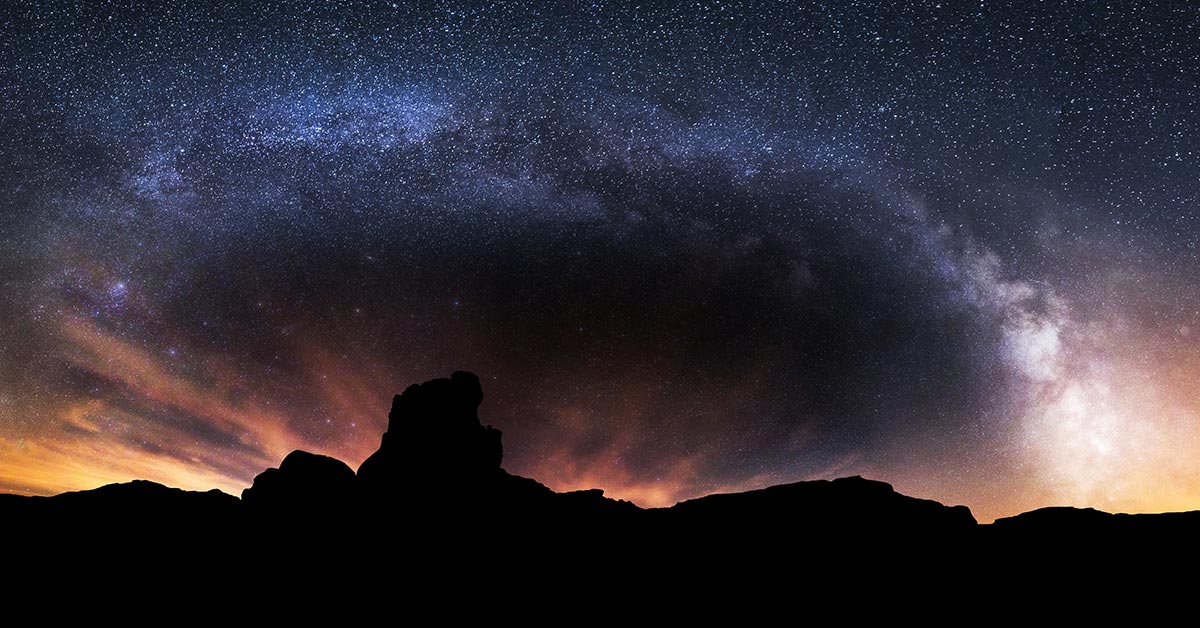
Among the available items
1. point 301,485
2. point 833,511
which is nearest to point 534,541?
point 301,485

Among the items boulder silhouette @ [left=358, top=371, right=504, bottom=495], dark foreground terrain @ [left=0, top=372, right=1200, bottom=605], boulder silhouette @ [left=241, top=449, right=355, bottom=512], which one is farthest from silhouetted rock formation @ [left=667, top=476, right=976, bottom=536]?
boulder silhouette @ [left=241, top=449, right=355, bottom=512]

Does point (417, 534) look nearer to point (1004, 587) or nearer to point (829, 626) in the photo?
point (829, 626)

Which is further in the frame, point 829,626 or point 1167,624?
point 829,626

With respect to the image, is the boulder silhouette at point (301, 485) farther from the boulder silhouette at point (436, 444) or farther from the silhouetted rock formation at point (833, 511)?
the silhouetted rock formation at point (833, 511)

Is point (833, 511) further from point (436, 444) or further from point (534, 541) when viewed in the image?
point (436, 444)

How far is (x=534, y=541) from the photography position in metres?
46.6

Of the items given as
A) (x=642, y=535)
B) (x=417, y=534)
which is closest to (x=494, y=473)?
(x=417, y=534)

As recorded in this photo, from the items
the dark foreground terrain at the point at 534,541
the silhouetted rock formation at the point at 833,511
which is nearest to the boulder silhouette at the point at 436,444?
the dark foreground terrain at the point at 534,541

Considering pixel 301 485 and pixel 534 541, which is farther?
pixel 301 485

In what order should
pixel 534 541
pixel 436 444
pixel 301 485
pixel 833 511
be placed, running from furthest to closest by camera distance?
pixel 436 444 < pixel 301 485 < pixel 534 541 < pixel 833 511

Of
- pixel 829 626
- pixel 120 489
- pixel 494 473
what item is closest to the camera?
pixel 829 626

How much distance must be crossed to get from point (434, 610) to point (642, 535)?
61.7 feet

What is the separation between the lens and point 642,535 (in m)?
47.7

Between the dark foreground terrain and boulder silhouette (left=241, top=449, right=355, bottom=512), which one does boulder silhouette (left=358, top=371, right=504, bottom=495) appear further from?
boulder silhouette (left=241, top=449, right=355, bottom=512)
